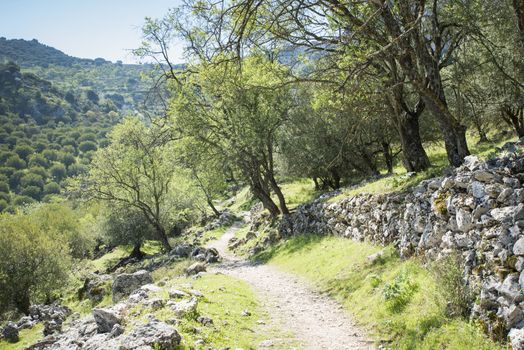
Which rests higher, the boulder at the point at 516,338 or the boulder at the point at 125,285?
the boulder at the point at 516,338

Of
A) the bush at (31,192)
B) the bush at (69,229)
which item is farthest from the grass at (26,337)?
the bush at (31,192)

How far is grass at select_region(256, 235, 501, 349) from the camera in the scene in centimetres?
718

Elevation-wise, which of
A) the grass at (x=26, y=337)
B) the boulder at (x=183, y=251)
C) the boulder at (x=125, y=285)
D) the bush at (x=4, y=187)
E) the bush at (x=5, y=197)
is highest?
the bush at (x=4, y=187)

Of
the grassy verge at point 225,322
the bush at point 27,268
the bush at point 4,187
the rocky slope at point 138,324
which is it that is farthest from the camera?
the bush at point 4,187

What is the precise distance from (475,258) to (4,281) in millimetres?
38489

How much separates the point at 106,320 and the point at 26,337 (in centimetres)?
1907

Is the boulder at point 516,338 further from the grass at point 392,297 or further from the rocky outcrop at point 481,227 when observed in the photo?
the grass at point 392,297

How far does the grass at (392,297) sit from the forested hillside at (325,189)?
5cm

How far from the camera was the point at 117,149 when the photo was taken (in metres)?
39.1

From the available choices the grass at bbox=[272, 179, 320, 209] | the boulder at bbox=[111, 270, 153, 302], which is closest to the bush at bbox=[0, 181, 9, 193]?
the grass at bbox=[272, 179, 320, 209]

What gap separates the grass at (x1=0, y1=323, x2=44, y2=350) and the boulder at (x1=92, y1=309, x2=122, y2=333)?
50.5ft

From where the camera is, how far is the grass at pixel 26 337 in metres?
22.2

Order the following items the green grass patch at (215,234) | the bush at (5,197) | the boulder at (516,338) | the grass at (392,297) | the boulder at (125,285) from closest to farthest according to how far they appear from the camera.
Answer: the boulder at (516,338), the grass at (392,297), the boulder at (125,285), the green grass patch at (215,234), the bush at (5,197)

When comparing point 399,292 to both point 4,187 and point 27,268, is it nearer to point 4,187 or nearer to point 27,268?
point 27,268
